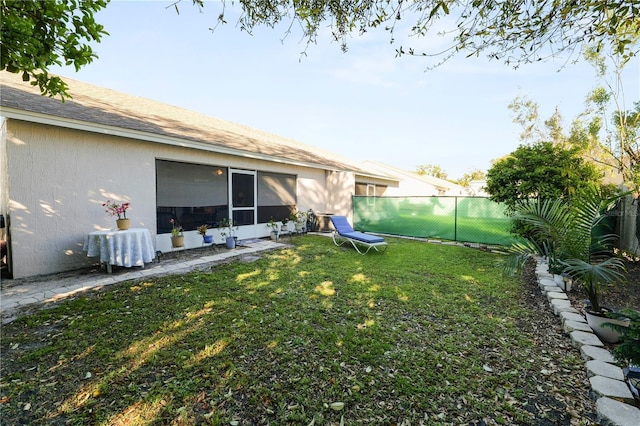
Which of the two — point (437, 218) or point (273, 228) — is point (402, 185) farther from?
point (273, 228)

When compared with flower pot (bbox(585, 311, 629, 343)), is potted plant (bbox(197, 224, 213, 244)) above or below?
above

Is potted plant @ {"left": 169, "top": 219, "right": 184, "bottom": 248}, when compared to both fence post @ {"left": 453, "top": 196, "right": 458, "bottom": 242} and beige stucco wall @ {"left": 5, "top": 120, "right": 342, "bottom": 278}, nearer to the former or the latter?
beige stucco wall @ {"left": 5, "top": 120, "right": 342, "bottom": 278}

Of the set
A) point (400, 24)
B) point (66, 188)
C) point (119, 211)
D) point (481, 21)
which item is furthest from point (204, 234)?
point (481, 21)

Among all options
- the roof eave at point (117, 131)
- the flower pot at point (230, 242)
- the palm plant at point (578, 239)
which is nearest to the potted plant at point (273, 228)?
the flower pot at point (230, 242)

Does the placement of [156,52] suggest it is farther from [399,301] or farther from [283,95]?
[399,301]

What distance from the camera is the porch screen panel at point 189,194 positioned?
282 inches

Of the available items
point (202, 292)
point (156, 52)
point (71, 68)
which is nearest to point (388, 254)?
point (202, 292)

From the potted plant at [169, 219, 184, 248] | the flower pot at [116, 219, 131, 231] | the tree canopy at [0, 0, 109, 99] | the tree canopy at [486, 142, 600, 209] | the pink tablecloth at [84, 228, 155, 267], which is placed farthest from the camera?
the potted plant at [169, 219, 184, 248]

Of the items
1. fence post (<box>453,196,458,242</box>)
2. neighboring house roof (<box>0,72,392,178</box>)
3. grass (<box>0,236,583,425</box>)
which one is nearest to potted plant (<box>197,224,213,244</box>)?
neighboring house roof (<box>0,72,392,178</box>)

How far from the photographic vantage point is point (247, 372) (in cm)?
245

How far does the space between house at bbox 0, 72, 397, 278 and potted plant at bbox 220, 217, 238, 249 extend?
0.24 m

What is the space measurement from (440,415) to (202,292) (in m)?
3.64

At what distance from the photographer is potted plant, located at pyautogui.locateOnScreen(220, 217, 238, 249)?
799 cm

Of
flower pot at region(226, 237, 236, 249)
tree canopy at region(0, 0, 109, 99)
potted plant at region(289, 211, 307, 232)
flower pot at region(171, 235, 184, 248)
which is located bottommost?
flower pot at region(226, 237, 236, 249)
